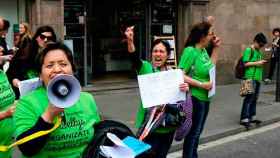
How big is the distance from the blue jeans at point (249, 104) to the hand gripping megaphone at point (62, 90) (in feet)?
23.3

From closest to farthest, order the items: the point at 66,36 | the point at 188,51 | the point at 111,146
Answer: the point at 111,146
the point at 188,51
the point at 66,36

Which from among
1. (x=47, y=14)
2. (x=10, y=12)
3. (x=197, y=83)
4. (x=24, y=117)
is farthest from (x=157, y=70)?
(x=10, y=12)

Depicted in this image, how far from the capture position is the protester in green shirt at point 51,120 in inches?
99.3

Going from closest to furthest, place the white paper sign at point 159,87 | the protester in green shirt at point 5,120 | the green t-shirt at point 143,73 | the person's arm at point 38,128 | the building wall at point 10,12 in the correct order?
the person's arm at point 38,128
the protester in green shirt at point 5,120
the white paper sign at point 159,87
the green t-shirt at point 143,73
the building wall at point 10,12

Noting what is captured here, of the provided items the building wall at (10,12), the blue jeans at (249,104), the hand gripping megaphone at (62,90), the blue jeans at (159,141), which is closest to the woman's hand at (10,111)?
the hand gripping megaphone at (62,90)

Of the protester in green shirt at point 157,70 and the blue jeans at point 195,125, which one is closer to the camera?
the protester in green shirt at point 157,70

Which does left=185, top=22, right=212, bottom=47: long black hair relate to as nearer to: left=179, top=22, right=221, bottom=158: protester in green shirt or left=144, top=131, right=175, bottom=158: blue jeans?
left=179, top=22, right=221, bottom=158: protester in green shirt

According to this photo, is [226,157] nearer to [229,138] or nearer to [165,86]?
[229,138]

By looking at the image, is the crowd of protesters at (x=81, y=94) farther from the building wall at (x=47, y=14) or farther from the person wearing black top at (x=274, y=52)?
the person wearing black top at (x=274, y=52)

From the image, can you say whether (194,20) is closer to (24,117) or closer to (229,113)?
(229,113)

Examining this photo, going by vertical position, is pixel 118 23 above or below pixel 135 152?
above

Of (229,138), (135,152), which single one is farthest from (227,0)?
(135,152)

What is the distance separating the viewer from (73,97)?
2.38 m

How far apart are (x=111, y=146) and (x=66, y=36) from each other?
998cm
